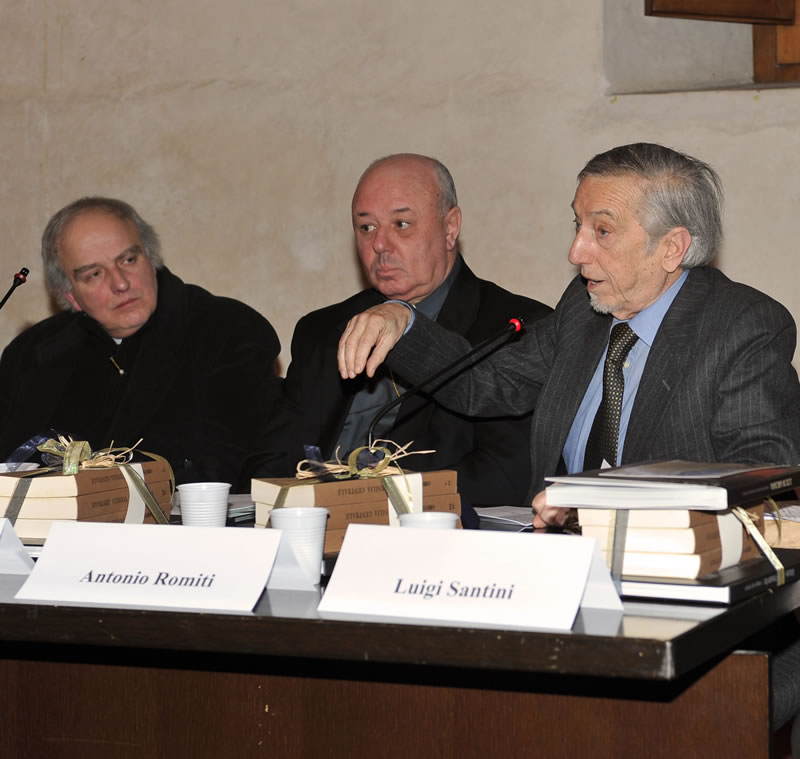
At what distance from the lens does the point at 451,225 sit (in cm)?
330

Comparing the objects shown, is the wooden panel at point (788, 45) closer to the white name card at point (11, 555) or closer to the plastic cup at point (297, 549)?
the plastic cup at point (297, 549)

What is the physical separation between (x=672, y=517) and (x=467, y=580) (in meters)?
0.26

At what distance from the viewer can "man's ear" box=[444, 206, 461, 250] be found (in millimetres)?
3287

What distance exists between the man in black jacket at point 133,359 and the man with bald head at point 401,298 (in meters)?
0.22

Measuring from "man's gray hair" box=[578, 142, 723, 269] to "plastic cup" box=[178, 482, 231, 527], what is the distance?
108 centimetres

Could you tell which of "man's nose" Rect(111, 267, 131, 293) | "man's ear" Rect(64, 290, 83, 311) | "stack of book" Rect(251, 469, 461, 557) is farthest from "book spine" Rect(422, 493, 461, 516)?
"man's ear" Rect(64, 290, 83, 311)

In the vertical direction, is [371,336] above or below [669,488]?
above

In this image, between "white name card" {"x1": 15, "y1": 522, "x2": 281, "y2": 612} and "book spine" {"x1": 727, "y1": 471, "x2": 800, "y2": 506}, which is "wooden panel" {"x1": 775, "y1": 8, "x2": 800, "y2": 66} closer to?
"book spine" {"x1": 727, "y1": 471, "x2": 800, "y2": 506}

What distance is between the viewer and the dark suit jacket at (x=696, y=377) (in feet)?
7.00

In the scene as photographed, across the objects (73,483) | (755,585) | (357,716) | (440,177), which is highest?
(440,177)

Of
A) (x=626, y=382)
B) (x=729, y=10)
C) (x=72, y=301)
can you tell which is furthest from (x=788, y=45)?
(x=72, y=301)

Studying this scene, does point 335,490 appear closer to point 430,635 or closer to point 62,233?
point 430,635

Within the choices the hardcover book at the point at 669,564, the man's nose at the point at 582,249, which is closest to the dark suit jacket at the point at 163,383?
the man's nose at the point at 582,249

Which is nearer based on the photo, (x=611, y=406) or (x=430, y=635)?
(x=430, y=635)
